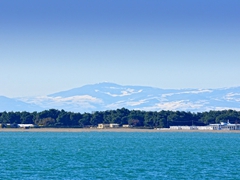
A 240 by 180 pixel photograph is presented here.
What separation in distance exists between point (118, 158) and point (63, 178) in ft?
70.7

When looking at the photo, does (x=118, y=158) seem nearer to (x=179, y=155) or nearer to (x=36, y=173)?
(x=179, y=155)

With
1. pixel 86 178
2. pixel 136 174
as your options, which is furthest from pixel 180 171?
pixel 86 178

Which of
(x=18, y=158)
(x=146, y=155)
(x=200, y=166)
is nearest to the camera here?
(x=200, y=166)

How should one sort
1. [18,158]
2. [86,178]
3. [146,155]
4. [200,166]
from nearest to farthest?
1. [86,178]
2. [200,166]
3. [18,158]
4. [146,155]

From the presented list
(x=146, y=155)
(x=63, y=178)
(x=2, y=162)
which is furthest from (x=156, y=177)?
(x=146, y=155)

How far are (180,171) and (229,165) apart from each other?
8.04m

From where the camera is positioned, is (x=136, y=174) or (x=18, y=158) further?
(x=18, y=158)

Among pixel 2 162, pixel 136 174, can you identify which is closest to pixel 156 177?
pixel 136 174

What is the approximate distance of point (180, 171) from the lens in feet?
218

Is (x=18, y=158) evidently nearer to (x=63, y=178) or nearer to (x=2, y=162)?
(x=2, y=162)

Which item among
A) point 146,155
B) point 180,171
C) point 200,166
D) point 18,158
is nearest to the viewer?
point 180,171

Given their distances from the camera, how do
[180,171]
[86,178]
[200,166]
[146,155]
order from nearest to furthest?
[86,178] < [180,171] < [200,166] < [146,155]

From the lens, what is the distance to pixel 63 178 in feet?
198

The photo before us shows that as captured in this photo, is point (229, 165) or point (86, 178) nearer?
point (86, 178)
